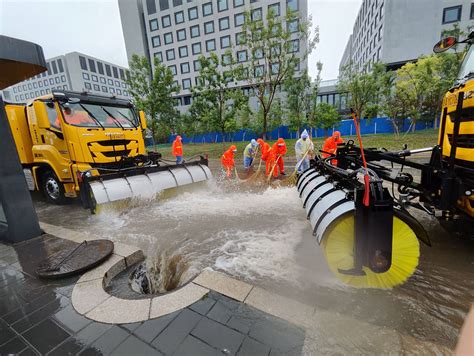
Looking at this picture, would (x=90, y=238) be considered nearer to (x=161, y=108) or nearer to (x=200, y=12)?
(x=161, y=108)

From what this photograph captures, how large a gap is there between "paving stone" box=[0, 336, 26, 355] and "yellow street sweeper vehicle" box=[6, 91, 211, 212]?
10.5 feet

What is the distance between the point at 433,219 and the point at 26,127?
1013 cm

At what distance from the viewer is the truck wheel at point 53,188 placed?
6344 mm

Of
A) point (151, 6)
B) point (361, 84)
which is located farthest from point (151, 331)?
point (151, 6)

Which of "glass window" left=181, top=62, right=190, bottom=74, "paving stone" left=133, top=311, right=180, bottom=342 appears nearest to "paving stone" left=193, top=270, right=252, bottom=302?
"paving stone" left=133, top=311, right=180, bottom=342

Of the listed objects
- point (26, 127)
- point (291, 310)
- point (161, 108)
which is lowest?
point (291, 310)

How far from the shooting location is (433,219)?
175 inches

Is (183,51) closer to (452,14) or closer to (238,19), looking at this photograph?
(238,19)

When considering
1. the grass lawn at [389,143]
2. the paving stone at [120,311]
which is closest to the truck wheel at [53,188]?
the paving stone at [120,311]

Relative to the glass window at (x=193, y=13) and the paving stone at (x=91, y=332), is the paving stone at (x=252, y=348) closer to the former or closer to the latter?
the paving stone at (x=91, y=332)

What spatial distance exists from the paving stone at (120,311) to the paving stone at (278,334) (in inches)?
41.2

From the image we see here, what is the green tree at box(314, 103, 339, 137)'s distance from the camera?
997 inches

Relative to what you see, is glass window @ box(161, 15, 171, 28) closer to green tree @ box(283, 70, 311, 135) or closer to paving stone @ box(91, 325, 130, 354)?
green tree @ box(283, 70, 311, 135)

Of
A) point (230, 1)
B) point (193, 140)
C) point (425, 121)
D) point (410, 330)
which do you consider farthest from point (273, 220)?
point (230, 1)
